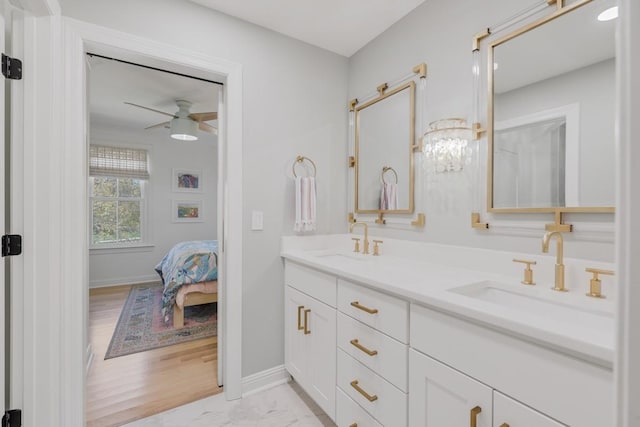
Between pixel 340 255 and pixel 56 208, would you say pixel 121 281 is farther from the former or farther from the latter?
pixel 340 255

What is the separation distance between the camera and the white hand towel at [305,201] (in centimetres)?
211

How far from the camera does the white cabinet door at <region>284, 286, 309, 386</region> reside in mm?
1871

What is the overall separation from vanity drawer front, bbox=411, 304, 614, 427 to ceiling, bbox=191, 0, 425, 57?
1801 mm

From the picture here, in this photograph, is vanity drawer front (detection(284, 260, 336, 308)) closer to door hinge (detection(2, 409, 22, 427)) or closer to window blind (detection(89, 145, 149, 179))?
door hinge (detection(2, 409, 22, 427))

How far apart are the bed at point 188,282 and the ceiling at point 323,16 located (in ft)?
7.65

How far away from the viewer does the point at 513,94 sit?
138 cm

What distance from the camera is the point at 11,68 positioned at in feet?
4.11

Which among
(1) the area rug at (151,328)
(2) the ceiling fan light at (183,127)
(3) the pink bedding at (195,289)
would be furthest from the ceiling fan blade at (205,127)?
(1) the area rug at (151,328)

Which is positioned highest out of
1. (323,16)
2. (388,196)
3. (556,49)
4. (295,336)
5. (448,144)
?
(323,16)

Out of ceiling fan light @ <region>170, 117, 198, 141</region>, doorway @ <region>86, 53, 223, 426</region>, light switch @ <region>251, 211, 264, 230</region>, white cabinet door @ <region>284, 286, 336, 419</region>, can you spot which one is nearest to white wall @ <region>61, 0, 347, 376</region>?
light switch @ <region>251, 211, 264, 230</region>

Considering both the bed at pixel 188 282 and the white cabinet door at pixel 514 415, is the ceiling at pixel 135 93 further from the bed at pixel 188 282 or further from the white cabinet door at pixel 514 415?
the white cabinet door at pixel 514 415

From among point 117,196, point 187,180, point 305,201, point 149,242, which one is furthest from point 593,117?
point 117,196

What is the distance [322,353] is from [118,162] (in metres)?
4.65

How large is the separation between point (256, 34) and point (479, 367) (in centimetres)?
219
